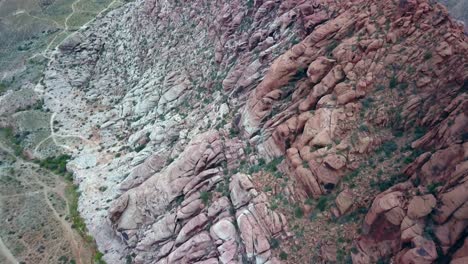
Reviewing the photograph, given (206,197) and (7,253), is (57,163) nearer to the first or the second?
(7,253)

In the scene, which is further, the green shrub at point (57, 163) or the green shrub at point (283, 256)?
the green shrub at point (57, 163)

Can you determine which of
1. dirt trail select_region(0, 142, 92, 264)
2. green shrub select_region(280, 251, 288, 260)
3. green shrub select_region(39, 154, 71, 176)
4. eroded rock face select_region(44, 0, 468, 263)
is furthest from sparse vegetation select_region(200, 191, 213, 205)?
green shrub select_region(39, 154, 71, 176)

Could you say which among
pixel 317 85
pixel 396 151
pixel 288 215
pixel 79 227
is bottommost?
pixel 79 227

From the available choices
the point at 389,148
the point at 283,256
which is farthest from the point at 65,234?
the point at 389,148

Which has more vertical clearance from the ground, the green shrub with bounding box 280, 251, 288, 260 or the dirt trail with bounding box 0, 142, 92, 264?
the green shrub with bounding box 280, 251, 288, 260

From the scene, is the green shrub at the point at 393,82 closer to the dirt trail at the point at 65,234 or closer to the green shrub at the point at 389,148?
the green shrub at the point at 389,148

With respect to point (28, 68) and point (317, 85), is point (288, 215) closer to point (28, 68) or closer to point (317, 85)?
point (317, 85)

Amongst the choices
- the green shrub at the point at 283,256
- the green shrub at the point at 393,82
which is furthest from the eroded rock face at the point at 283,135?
the green shrub at the point at 283,256

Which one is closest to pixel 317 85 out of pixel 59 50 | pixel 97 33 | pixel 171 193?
pixel 171 193

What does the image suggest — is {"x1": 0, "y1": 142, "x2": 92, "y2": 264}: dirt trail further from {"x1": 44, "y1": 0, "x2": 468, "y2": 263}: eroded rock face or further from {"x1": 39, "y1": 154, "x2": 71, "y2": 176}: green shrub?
{"x1": 44, "y1": 0, "x2": 468, "y2": 263}: eroded rock face
